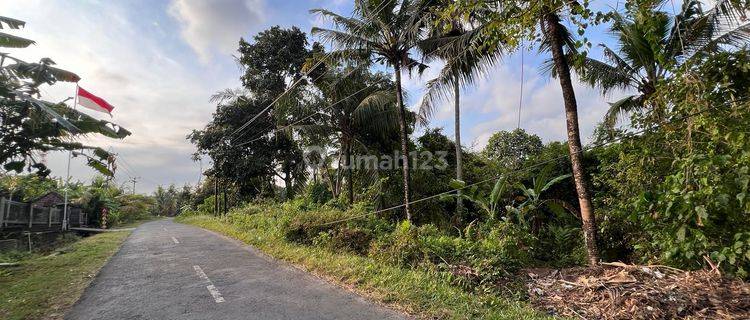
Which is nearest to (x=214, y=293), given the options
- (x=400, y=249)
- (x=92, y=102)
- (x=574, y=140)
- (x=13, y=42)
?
(x=400, y=249)

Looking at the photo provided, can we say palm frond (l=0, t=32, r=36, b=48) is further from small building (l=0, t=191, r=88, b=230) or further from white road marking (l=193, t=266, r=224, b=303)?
white road marking (l=193, t=266, r=224, b=303)

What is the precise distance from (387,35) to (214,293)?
7.53 metres

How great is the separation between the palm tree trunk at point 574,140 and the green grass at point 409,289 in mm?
2201

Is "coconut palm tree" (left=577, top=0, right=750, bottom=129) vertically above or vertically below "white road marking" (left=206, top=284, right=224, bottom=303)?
above

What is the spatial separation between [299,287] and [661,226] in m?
5.26

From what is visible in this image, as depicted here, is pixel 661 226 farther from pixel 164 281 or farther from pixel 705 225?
pixel 164 281

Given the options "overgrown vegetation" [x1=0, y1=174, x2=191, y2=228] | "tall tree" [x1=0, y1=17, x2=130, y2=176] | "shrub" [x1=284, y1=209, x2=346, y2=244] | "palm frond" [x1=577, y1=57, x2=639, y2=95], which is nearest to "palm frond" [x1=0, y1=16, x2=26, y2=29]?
"tall tree" [x1=0, y1=17, x2=130, y2=176]

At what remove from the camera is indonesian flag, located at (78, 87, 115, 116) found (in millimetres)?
11789

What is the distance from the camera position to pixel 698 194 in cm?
452

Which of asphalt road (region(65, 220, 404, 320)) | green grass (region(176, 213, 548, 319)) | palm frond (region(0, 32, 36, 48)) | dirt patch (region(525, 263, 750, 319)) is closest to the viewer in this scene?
dirt patch (region(525, 263, 750, 319))

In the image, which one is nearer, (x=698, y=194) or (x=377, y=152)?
(x=698, y=194)

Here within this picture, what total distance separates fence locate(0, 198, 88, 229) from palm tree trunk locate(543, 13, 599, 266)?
15867 millimetres

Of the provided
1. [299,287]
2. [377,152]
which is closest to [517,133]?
[377,152]

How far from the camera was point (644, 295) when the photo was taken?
4367 mm
